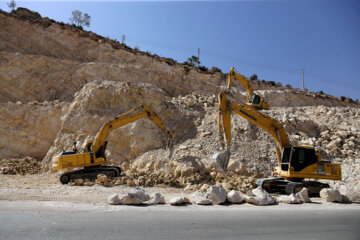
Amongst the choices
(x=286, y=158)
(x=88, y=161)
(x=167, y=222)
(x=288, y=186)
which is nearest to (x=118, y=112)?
(x=88, y=161)

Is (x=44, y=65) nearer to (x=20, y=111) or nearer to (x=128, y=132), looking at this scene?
(x=20, y=111)

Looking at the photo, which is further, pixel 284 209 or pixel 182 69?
pixel 182 69

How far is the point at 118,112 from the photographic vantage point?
17.5m

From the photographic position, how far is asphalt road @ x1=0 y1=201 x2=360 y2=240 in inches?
187

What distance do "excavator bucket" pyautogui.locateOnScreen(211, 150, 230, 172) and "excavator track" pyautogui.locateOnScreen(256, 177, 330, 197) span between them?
99.6 inches

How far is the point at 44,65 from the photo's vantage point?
21578 millimetres

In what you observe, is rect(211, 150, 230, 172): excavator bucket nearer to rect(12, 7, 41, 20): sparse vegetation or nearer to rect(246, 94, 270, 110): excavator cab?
rect(246, 94, 270, 110): excavator cab

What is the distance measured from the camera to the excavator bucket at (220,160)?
9625 mm

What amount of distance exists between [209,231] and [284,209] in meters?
3.44

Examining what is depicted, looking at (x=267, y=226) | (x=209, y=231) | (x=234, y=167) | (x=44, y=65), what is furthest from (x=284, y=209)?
(x=44, y=65)

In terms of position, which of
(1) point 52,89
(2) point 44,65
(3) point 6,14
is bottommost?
(1) point 52,89

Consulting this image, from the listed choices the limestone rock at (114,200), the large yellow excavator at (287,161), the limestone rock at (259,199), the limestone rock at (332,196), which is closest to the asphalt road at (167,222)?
the limestone rock at (114,200)

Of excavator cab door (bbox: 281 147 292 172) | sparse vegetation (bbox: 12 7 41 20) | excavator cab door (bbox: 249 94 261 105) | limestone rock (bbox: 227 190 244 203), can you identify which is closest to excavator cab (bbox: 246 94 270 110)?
excavator cab door (bbox: 249 94 261 105)

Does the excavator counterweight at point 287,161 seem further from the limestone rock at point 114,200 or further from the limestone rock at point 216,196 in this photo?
the limestone rock at point 114,200
